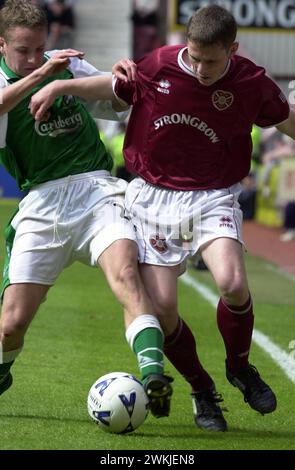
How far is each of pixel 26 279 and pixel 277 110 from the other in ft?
5.46

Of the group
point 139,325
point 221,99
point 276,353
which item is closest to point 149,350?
point 139,325

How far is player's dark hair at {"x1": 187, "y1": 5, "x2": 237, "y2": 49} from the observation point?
604 cm

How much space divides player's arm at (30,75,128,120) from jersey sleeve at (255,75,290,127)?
763mm

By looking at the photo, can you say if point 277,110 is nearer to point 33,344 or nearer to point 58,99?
point 58,99

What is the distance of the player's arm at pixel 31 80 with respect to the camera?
19.4 ft

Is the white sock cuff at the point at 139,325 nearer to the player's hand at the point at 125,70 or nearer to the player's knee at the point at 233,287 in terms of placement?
the player's knee at the point at 233,287

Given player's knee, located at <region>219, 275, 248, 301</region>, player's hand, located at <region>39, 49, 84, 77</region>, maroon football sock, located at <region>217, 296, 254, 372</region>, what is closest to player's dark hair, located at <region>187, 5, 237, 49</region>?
player's hand, located at <region>39, 49, 84, 77</region>

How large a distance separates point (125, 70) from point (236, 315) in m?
1.47

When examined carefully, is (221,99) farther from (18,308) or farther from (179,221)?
(18,308)

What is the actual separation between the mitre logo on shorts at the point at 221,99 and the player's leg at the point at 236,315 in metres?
0.73

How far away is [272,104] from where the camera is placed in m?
6.42

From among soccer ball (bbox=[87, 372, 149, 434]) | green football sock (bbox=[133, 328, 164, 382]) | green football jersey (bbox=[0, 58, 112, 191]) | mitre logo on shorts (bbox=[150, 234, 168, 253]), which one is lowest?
soccer ball (bbox=[87, 372, 149, 434])

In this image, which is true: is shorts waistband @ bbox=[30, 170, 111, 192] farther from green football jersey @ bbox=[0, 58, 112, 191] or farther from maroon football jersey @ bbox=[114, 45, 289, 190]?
maroon football jersey @ bbox=[114, 45, 289, 190]

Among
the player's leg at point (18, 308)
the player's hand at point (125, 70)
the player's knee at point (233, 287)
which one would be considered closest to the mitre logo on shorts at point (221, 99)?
the player's hand at point (125, 70)
